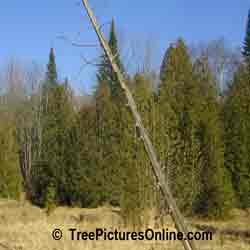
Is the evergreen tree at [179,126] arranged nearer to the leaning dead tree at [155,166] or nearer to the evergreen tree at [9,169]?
the leaning dead tree at [155,166]

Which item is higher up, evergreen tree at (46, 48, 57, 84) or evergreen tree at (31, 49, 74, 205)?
evergreen tree at (46, 48, 57, 84)

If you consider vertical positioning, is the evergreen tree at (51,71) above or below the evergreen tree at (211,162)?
above

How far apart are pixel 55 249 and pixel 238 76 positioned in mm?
15098

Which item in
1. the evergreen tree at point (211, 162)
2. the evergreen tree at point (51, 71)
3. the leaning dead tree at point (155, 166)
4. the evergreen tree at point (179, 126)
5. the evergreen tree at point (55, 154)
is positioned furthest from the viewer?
the evergreen tree at point (51, 71)

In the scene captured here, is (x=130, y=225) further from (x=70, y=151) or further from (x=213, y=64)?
(x=213, y=64)

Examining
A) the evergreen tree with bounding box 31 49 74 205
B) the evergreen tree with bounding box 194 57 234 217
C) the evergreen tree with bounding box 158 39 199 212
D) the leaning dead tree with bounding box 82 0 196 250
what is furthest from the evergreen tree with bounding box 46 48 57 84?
the leaning dead tree with bounding box 82 0 196 250

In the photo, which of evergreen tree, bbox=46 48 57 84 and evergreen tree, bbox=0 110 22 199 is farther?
evergreen tree, bbox=46 48 57 84

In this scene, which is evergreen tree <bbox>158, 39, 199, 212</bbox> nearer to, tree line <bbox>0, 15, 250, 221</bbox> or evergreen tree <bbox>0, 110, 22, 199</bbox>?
tree line <bbox>0, 15, 250, 221</bbox>

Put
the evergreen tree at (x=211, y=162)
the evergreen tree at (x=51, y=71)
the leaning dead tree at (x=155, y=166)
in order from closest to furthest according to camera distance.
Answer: the leaning dead tree at (x=155, y=166) → the evergreen tree at (x=211, y=162) → the evergreen tree at (x=51, y=71)

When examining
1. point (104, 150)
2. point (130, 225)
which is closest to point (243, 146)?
point (104, 150)

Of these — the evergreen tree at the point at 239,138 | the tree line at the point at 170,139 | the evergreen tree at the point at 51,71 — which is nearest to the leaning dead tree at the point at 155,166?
the tree line at the point at 170,139

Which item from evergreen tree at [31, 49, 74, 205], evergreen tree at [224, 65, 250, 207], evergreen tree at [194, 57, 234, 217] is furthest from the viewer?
evergreen tree at [31, 49, 74, 205]

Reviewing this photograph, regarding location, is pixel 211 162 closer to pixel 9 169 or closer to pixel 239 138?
pixel 239 138

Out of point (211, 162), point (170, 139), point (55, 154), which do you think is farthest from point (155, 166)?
point (55, 154)
